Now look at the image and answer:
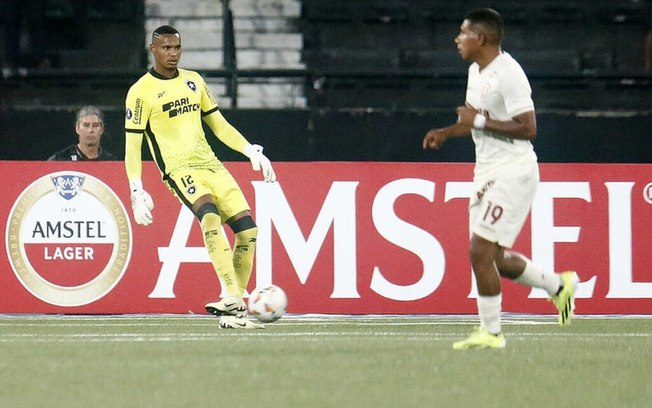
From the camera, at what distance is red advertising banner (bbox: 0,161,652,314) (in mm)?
11469

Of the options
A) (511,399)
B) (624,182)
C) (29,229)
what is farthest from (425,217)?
(511,399)

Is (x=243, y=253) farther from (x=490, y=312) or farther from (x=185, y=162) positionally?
(x=490, y=312)

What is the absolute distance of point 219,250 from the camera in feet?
31.9

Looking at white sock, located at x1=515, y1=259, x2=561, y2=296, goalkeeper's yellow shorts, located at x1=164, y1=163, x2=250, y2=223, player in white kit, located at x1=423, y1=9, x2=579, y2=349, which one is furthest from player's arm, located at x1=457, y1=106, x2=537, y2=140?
goalkeeper's yellow shorts, located at x1=164, y1=163, x2=250, y2=223

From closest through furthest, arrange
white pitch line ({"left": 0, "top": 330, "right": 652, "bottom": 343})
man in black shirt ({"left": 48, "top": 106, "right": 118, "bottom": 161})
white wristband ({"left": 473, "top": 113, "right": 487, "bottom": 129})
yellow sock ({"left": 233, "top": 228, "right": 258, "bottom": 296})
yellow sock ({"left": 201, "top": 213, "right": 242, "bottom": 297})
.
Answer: white wristband ({"left": 473, "top": 113, "right": 487, "bottom": 129}), white pitch line ({"left": 0, "top": 330, "right": 652, "bottom": 343}), yellow sock ({"left": 201, "top": 213, "right": 242, "bottom": 297}), yellow sock ({"left": 233, "top": 228, "right": 258, "bottom": 296}), man in black shirt ({"left": 48, "top": 106, "right": 118, "bottom": 161})

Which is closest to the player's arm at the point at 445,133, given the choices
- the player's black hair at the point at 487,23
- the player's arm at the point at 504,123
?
the player's arm at the point at 504,123

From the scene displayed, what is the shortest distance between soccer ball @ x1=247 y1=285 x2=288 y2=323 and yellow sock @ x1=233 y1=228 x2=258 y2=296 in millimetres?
431

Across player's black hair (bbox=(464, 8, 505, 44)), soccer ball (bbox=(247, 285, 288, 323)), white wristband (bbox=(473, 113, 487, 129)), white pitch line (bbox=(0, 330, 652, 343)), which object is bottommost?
white pitch line (bbox=(0, 330, 652, 343))

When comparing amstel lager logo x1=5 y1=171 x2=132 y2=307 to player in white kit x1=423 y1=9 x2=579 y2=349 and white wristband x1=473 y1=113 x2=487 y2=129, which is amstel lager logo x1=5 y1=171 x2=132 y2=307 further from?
white wristband x1=473 y1=113 x2=487 y2=129

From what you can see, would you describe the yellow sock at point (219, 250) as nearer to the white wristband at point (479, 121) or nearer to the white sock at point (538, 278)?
the white sock at point (538, 278)

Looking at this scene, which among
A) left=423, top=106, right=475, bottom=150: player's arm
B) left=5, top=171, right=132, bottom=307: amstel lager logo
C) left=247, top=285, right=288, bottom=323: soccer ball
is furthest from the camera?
left=5, top=171, right=132, bottom=307: amstel lager logo

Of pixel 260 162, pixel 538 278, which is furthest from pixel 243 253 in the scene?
pixel 538 278

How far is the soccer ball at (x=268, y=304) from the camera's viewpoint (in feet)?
30.9

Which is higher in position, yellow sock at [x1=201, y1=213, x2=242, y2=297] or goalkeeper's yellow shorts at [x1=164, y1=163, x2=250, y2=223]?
goalkeeper's yellow shorts at [x1=164, y1=163, x2=250, y2=223]
